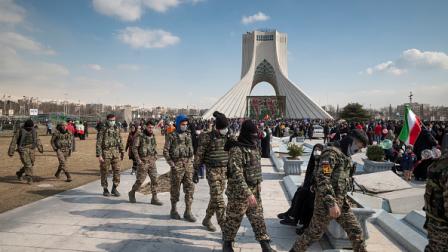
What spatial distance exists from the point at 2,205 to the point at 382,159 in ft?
29.1

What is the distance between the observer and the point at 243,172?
131 inches

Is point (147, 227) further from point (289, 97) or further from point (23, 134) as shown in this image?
point (289, 97)

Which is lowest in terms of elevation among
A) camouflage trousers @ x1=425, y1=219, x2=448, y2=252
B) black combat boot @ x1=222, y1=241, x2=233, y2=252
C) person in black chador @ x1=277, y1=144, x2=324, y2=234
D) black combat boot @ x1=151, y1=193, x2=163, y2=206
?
black combat boot @ x1=151, y1=193, x2=163, y2=206

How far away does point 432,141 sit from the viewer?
8.53m

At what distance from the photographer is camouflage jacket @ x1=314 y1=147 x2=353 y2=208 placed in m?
2.80

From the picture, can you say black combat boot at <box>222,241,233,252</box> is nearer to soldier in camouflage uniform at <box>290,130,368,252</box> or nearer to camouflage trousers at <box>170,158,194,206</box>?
soldier in camouflage uniform at <box>290,130,368,252</box>

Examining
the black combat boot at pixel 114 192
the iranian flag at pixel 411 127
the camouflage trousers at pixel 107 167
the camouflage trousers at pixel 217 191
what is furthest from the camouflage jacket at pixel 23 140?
the iranian flag at pixel 411 127

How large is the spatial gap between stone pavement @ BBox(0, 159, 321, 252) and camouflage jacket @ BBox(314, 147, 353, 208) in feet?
3.99

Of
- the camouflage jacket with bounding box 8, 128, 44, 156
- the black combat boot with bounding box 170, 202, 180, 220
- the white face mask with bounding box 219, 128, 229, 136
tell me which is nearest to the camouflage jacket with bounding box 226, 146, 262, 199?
the white face mask with bounding box 219, 128, 229, 136

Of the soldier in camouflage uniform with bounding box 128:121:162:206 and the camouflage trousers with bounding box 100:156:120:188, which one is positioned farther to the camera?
the camouflage trousers with bounding box 100:156:120:188

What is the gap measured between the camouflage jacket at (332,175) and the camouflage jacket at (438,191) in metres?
0.79

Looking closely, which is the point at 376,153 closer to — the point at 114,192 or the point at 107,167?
the point at 114,192

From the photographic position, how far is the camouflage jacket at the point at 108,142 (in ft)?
19.8

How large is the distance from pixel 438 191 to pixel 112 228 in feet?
12.8
